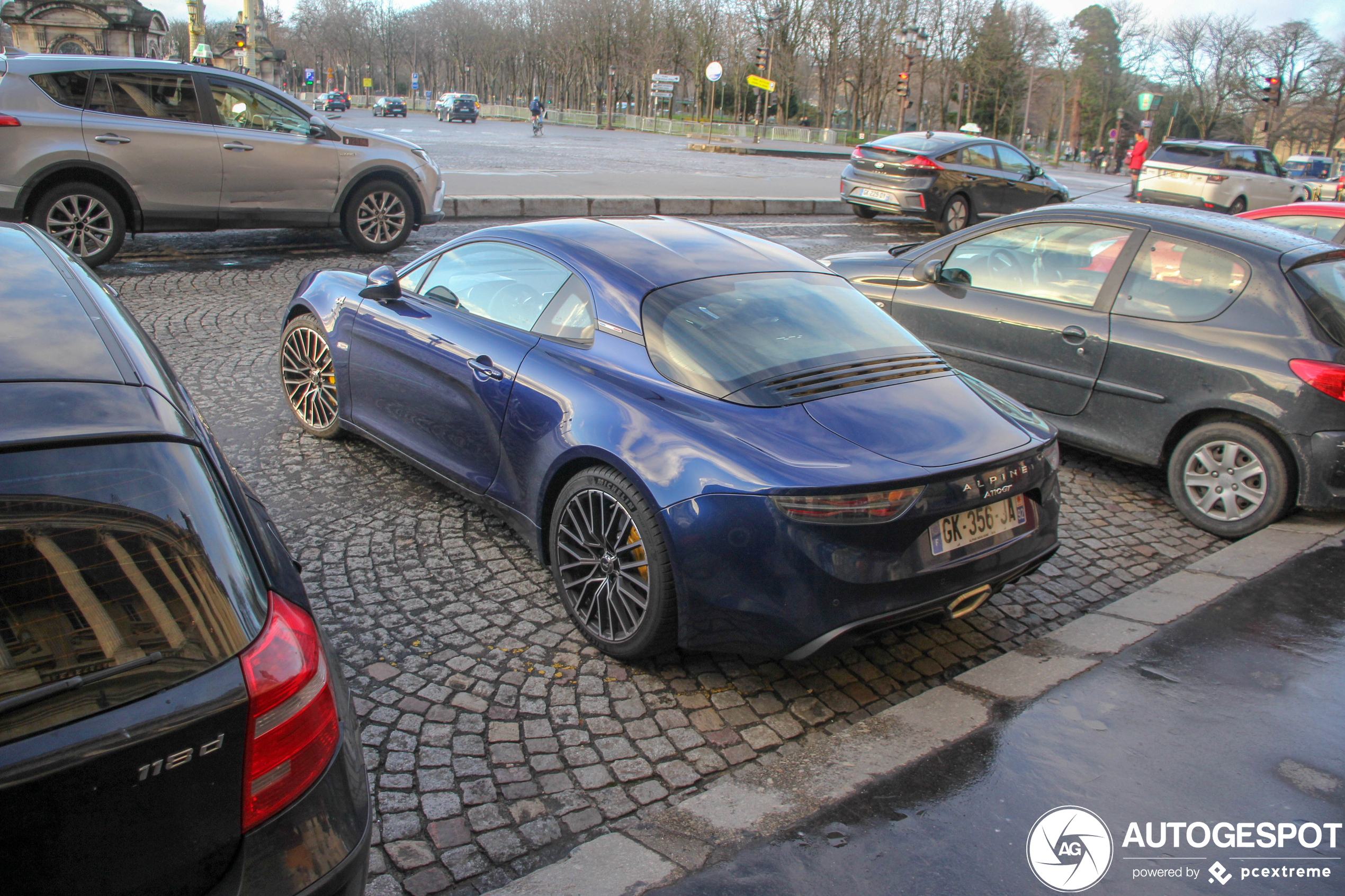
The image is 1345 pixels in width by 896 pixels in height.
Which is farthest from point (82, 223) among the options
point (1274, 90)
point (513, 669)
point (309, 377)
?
point (1274, 90)

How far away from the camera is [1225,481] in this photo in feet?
16.1

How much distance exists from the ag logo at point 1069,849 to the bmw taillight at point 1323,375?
9.75 ft

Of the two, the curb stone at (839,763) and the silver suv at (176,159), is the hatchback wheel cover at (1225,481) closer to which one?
the curb stone at (839,763)

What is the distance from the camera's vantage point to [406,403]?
171 inches

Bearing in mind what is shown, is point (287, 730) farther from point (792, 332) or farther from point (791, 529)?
point (792, 332)

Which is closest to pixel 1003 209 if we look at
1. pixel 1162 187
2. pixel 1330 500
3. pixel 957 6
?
pixel 1162 187

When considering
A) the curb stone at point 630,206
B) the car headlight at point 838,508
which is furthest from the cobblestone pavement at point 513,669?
the curb stone at point 630,206

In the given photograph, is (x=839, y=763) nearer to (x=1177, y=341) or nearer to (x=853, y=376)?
(x=853, y=376)

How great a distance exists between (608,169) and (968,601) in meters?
21.3

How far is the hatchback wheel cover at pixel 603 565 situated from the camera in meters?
3.23

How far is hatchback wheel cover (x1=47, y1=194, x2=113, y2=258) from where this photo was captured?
834 cm

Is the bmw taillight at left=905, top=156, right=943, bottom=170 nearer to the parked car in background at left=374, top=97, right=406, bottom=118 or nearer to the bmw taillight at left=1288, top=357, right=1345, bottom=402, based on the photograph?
the bmw taillight at left=1288, top=357, right=1345, bottom=402

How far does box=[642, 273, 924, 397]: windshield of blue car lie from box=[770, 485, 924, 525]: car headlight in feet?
1.83

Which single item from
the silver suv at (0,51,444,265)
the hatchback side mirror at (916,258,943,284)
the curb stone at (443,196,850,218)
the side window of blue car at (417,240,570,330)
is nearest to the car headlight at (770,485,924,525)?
the side window of blue car at (417,240,570,330)
